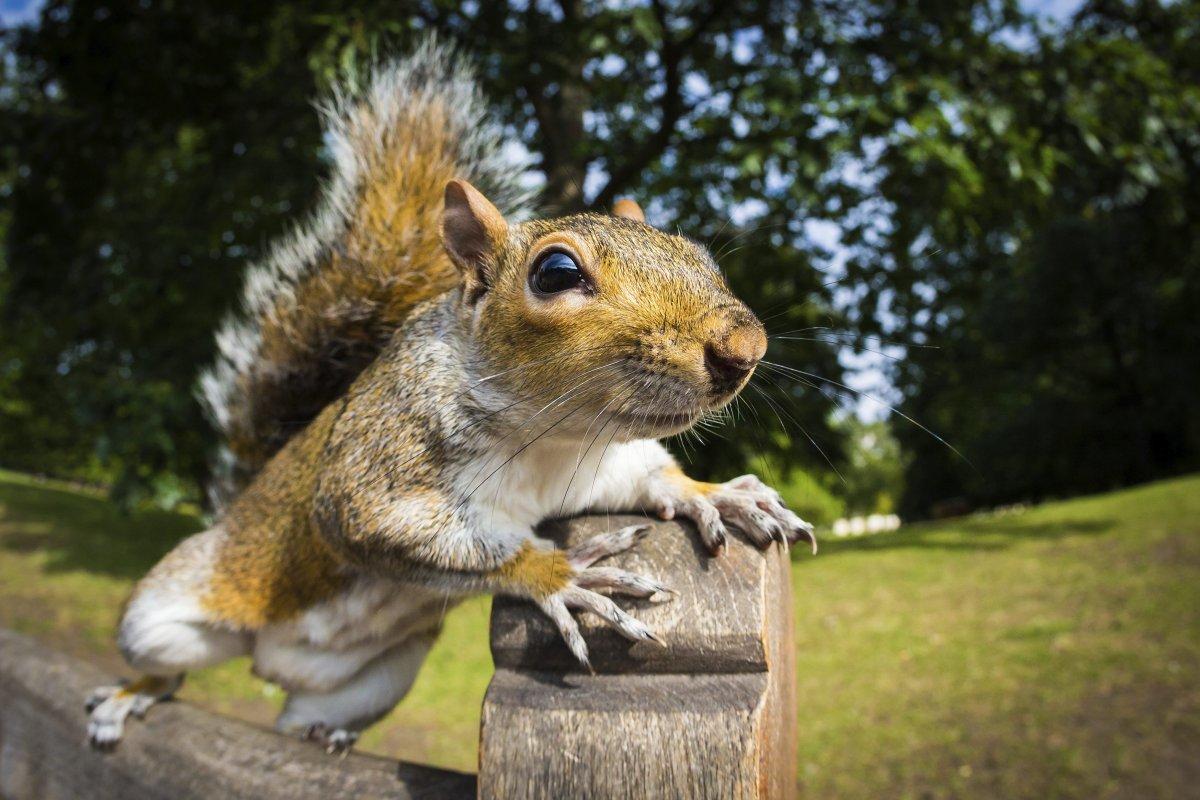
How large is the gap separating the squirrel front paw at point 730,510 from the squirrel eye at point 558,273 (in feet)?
0.81

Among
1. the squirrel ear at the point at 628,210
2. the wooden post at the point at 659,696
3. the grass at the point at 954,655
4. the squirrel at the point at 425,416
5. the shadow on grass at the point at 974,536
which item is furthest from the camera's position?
the shadow on grass at the point at 974,536

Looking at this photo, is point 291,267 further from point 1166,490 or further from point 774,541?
point 1166,490

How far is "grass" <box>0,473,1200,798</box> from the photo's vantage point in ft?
11.1

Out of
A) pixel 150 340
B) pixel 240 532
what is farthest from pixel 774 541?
pixel 150 340

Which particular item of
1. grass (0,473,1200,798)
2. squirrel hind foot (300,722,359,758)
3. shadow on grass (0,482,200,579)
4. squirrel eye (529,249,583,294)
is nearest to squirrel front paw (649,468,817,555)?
squirrel eye (529,249,583,294)

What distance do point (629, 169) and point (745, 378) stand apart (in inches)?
136

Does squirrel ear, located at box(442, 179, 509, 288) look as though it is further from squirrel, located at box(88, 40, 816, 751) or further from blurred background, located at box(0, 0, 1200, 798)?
blurred background, located at box(0, 0, 1200, 798)

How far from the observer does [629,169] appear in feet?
13.3

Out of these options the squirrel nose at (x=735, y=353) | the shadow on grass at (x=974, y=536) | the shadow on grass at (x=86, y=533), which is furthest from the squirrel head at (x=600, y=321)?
the shadow on grass at (x=974, y=536)

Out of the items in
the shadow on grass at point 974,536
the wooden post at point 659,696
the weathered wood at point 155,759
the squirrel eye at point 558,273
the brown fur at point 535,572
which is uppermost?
the shadow on grass at point 974,536

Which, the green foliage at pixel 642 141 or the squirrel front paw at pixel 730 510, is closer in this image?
the squirrel front paw at pixel 730 510

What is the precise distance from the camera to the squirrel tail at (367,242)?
47.9 inches

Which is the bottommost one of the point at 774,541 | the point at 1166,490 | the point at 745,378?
the point at 774,541

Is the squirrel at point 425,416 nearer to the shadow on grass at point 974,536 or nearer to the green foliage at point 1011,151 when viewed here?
the green foliage at point 1011,151
